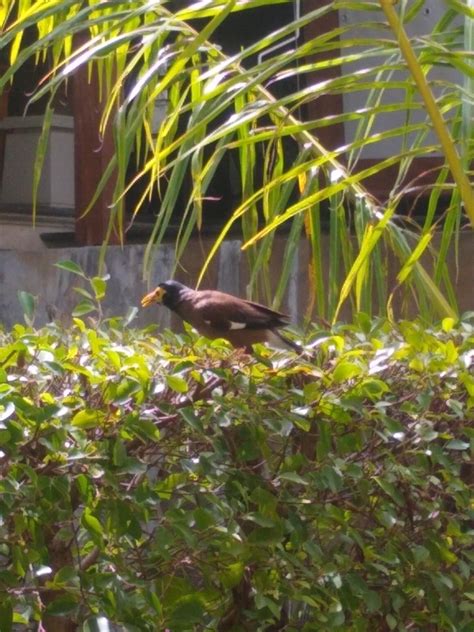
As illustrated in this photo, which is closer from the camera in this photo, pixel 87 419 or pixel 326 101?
pixel 87 419

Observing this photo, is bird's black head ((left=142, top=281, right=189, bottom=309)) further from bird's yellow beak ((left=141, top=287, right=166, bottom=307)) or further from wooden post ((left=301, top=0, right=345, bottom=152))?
wooden post ((left=301, top=0, right=345, bottom=152))

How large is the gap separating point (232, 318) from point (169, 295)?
0.70 m

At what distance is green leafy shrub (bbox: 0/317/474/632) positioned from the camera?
2.96 metres

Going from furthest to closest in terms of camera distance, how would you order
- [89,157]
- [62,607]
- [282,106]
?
[89,157] → [282,106] → [62,607]

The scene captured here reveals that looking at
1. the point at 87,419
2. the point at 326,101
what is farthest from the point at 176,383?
the point at 326,101

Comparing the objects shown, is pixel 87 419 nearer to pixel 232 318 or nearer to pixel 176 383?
pixel 176 383

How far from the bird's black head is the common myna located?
0.01m

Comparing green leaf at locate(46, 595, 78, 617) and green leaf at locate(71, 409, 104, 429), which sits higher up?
green leaf at locate(71, 409, 104, 429)

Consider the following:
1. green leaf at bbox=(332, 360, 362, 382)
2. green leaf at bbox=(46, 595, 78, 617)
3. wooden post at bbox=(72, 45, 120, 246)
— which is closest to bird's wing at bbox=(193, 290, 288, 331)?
green leaf at bbox=(332, 360, 362, 382)

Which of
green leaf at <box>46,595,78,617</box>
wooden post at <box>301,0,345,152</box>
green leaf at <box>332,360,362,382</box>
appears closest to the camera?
green leaf at <box>46,595,78,617</box>

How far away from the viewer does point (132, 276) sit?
25.5 feet

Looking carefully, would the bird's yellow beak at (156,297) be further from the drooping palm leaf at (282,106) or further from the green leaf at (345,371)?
the green leaf at (345,371)

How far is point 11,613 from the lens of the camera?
293cm

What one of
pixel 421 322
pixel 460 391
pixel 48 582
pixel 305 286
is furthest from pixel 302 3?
pixel 48 582
